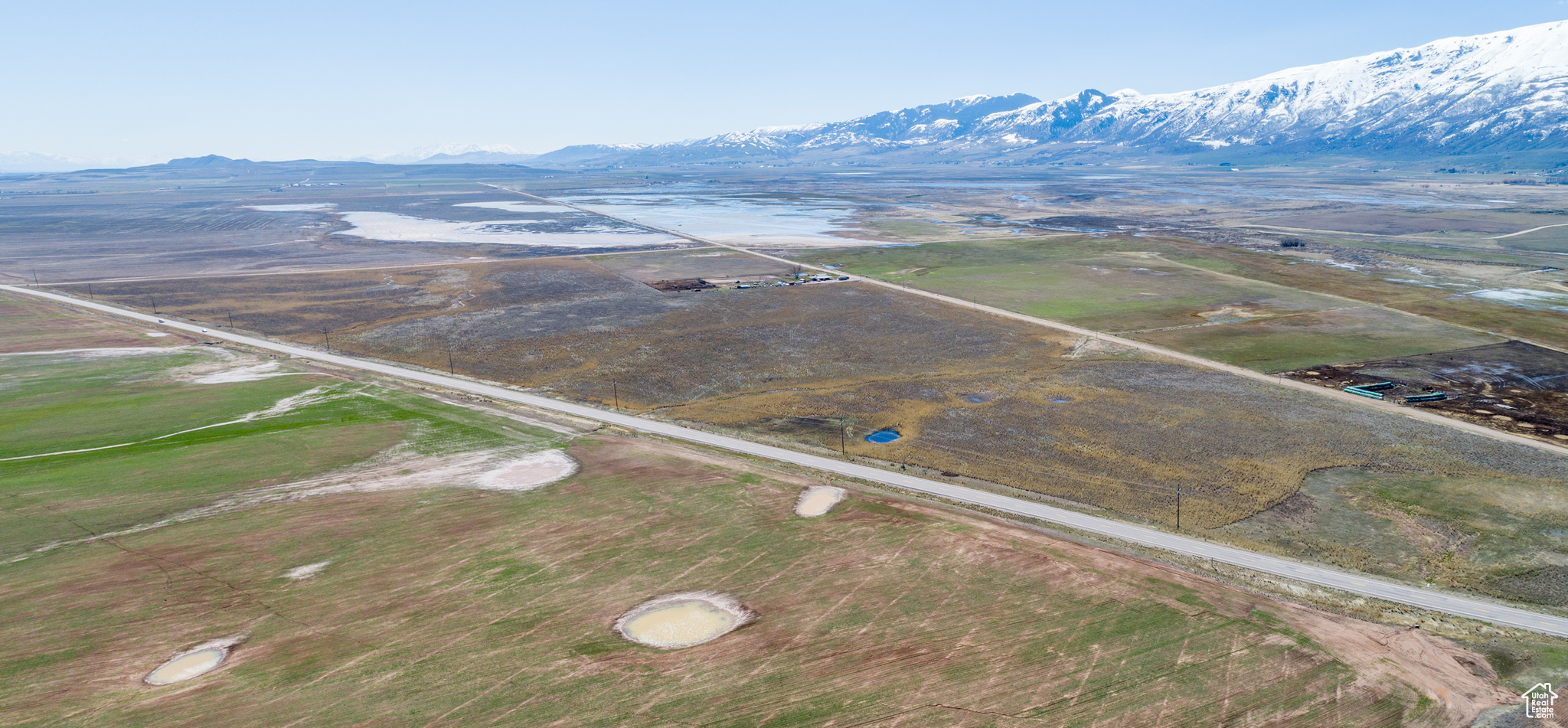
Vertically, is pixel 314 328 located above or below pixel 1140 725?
above

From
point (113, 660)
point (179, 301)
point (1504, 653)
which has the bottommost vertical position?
point (1504, 653)

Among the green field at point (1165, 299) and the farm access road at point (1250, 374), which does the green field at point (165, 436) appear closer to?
the farm access road at point (1250, 374)

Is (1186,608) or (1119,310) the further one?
(1119,310)

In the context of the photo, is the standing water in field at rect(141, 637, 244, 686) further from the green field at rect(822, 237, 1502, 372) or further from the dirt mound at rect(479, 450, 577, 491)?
the green field at rect(822, 237, 1502, 372)

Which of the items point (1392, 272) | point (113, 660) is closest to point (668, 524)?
point (113, 660)

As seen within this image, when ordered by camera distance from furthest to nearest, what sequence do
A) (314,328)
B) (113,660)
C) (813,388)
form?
(314,328) → (813,388) → (113,660)

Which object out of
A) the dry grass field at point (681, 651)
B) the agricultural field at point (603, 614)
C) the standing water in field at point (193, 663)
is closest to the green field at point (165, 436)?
the agricultural field at point (603, 614)

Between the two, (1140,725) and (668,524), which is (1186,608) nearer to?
(1140,725)
